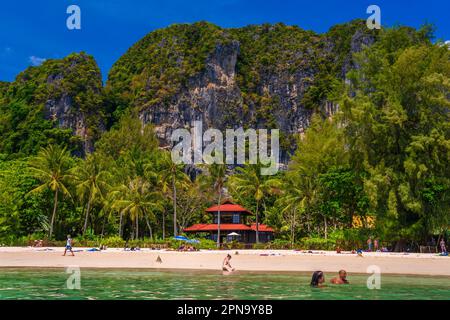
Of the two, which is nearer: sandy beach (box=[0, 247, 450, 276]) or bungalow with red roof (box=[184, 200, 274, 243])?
sandy beach (box=[0, 247, 450, 276])

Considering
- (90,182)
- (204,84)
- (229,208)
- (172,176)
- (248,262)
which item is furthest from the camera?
(204,84)

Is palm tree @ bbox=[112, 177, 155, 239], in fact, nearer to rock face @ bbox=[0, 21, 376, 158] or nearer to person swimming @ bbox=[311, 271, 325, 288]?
person swimming @ bbox=[311, 271, 325, 288]

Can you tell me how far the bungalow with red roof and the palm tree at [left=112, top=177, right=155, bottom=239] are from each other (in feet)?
28.9

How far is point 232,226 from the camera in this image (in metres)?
69.7

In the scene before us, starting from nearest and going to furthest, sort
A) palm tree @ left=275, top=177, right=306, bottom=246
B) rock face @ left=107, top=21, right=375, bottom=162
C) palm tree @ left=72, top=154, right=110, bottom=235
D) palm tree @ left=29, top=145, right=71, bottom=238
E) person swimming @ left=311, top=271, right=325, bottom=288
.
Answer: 1. person swimming @ left=311, top=271, right=325, bottom=288
2. palm tree @ left=29, top=145, right=71, bottom=238
3. palm tree @ left=275, top=177, right=306, bottom=246
4. palm tree @ left=72, top=154, right=110, bottom=235
5. rock face @ left=107, top=21, right=375, bottom=162

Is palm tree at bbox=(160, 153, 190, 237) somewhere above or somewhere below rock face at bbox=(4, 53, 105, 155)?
below

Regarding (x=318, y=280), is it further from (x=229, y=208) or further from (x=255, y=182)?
(x=229, y=208)

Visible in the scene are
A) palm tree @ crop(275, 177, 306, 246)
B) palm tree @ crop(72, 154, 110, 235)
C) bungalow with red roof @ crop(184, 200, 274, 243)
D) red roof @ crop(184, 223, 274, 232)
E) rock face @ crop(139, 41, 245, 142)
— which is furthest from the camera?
rock face @ crop(139, 41, 245, 142)

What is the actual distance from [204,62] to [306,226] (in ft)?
267

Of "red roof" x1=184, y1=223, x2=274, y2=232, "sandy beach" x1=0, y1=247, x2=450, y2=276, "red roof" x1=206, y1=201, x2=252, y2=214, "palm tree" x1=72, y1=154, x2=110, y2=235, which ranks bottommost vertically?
"sandy beach" x1=0, y1=247, x2=450, y2=276

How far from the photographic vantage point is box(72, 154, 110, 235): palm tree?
62375 mm

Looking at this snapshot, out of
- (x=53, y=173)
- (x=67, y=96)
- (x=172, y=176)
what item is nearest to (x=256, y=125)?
(x=67, y=96)

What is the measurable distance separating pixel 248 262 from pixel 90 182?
3498 centimetres

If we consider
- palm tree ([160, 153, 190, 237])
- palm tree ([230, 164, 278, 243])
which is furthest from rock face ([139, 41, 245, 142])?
palm tree ([160, 153, 190, 237])
